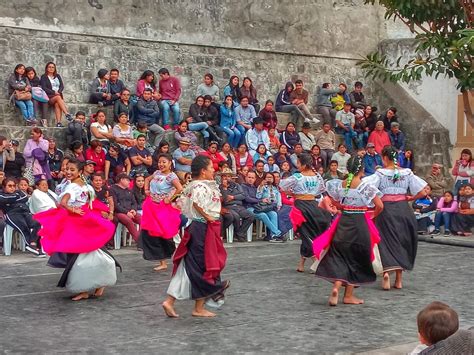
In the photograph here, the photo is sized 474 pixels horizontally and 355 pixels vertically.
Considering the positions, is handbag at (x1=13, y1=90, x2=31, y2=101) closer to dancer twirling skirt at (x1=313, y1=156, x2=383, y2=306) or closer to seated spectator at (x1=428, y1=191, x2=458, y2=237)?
seated spectator at (x1=428, y1=191, x2=458, y2=237)

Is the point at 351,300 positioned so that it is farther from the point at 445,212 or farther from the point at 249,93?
the point at 249,93

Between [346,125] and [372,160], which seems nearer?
[372,160]

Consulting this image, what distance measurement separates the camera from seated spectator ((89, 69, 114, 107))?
709 inches

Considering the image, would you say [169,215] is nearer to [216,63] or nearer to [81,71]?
[81,71]

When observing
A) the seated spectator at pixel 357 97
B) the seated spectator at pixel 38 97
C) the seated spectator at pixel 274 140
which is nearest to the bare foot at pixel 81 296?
the seated spectator at pixel 38 97

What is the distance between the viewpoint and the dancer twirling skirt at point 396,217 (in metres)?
10.6

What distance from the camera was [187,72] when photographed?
2067 cm

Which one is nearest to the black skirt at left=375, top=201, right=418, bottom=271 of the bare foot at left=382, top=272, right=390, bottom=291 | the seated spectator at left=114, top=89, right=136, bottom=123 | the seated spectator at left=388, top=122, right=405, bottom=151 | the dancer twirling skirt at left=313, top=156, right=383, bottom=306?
the bare foot at left=382, top=272, right=390, bottom=291

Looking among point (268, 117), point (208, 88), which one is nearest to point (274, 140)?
point (268, 117)

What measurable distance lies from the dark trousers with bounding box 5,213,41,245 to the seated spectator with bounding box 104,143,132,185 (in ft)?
8.72

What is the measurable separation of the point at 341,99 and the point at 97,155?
8443 mm

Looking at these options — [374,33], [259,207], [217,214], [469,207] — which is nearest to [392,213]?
[217,214]

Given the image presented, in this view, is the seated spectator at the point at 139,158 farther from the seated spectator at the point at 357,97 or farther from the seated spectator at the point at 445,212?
the seated spectator at the point at 357,97

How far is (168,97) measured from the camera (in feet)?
61.9
